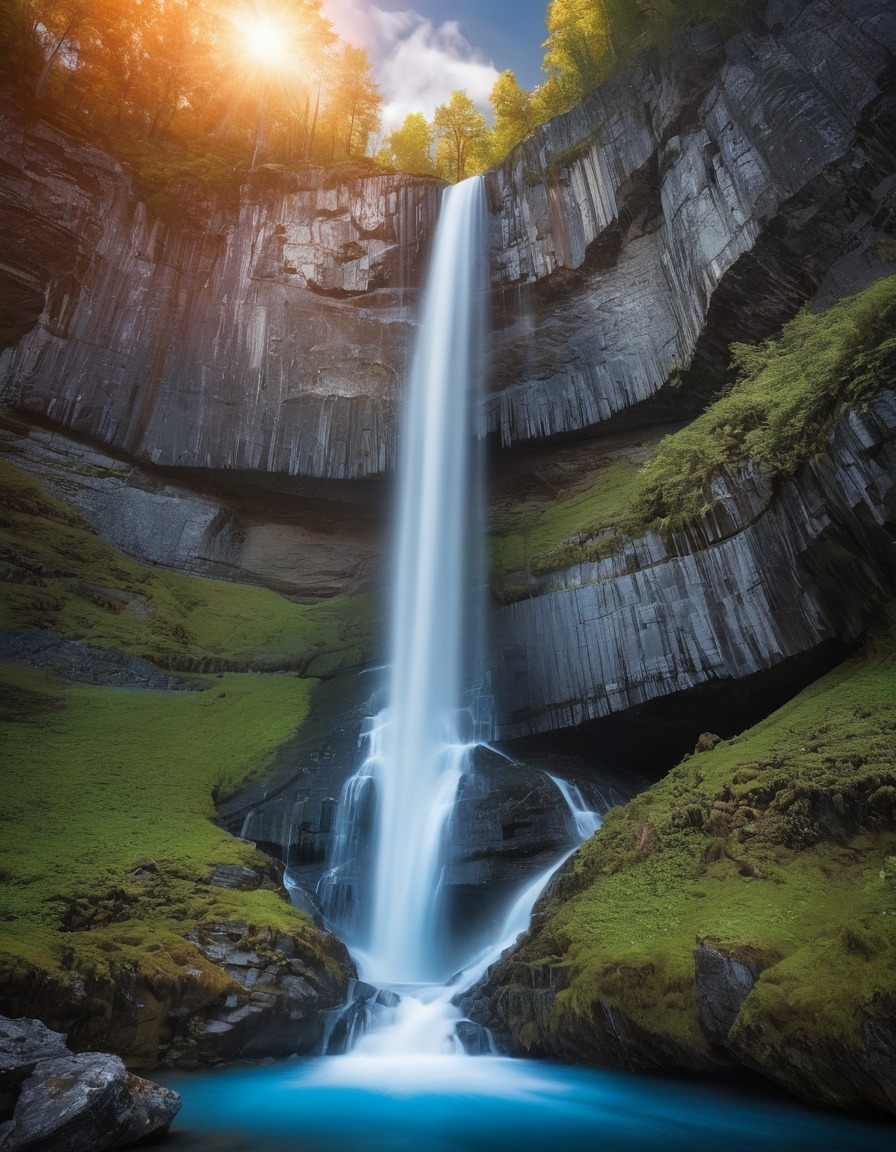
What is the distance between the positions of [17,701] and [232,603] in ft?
29.7

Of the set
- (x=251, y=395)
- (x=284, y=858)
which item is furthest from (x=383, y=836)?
(x=251, y=395)

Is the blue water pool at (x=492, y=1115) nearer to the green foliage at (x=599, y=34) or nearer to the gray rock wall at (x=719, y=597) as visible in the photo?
the gray rock wall at (x=719, y=597)

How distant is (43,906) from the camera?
29.2 feet

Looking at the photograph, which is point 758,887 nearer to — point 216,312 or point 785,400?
point 785,400

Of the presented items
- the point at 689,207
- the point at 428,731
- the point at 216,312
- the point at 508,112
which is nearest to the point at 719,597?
the point at 428,731

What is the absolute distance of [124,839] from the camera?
36.9 feet

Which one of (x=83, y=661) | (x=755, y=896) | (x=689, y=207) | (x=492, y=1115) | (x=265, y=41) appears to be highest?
(x=265, y=41)

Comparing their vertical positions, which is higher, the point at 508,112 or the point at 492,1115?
the point at 508,112

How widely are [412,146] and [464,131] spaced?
4.03 m

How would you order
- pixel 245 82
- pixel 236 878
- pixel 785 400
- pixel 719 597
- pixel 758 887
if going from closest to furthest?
pixel 758 887
pixel 236 878
pixel 785 400
pixel 719 597
pixel 245 82

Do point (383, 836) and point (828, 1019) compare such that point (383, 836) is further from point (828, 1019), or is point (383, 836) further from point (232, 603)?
point (232, 603)

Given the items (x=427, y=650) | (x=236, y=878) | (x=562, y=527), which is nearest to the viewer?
(x=236, y=878)

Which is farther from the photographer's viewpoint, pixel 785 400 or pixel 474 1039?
pixel 785 400

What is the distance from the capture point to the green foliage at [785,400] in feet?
36.8
